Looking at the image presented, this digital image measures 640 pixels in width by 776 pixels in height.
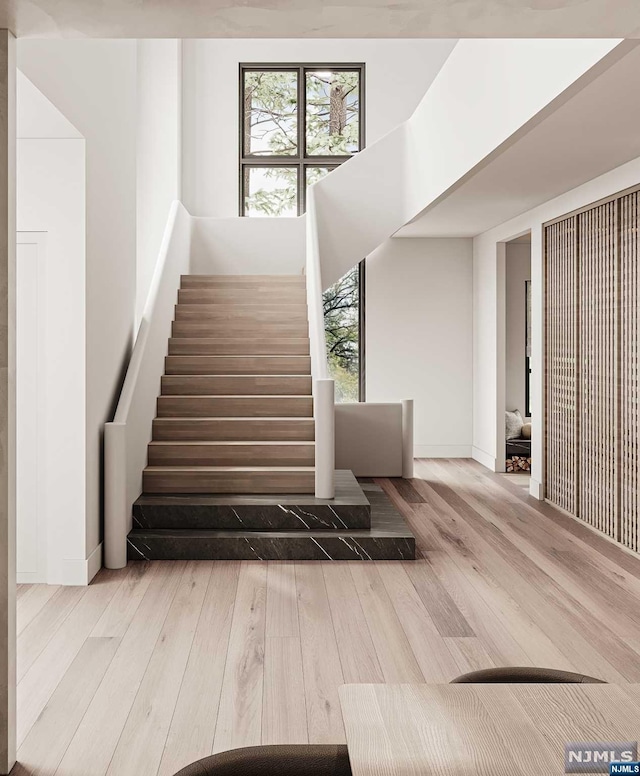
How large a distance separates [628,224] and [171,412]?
343cm

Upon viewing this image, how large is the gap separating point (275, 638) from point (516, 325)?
19.6ft

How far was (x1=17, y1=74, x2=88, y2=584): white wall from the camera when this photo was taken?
149 inches

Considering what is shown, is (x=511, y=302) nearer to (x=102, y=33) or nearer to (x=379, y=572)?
(x=379, y=572)

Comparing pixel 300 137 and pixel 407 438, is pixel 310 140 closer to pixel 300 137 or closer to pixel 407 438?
pixel 300 137

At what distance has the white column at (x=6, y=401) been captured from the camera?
6.92 ft

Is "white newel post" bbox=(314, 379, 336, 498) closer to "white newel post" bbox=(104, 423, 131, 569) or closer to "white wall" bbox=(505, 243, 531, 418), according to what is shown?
"white newel post" bbox=(104, 423, 131, 569)

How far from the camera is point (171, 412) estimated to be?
543 centimetres

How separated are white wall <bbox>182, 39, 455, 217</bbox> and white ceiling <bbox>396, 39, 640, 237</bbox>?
8.17 ft

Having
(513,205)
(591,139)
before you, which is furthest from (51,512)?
(513,205)

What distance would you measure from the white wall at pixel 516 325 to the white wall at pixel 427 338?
444mm

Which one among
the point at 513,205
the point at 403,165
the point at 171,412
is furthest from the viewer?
Answer: the point at 403,165

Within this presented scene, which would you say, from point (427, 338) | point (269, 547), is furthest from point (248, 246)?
point (269, 547)

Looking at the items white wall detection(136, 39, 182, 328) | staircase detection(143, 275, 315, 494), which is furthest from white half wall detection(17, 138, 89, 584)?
white wall detection(136, 39, 182, 328)

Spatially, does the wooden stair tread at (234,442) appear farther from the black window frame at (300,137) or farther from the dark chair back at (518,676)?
the black window frame at (300,137)
